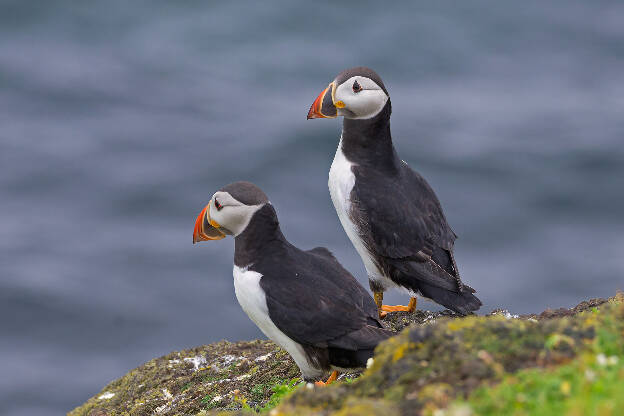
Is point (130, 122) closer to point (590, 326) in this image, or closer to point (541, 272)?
point (541, 272)

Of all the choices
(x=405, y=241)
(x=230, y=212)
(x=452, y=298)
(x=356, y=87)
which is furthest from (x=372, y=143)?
(x=230, y=212)

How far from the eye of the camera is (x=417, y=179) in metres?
8.97

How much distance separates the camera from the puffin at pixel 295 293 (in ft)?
23.7

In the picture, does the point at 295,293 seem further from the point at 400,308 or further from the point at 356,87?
the point at 356,87

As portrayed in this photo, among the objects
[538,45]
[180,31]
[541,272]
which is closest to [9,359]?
[541,272]

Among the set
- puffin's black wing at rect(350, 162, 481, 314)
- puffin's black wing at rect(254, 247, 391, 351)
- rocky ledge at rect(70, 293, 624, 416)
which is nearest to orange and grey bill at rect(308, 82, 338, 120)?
puffin's black wing at rect(350, 162, 481, 314)

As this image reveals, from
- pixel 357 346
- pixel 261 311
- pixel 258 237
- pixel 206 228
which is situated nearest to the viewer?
pixel 357 346

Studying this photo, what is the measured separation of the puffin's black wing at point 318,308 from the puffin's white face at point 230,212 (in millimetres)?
421

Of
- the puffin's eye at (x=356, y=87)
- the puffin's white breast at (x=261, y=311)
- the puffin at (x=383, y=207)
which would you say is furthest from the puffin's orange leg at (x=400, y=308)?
the puffin's eye at (x=356, y=87)

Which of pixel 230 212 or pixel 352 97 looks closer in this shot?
pixel 230 212

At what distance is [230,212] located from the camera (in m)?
7.64

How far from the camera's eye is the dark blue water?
15695 millimetres

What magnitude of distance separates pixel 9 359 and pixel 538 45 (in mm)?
14117

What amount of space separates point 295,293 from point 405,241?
5.03 feet
